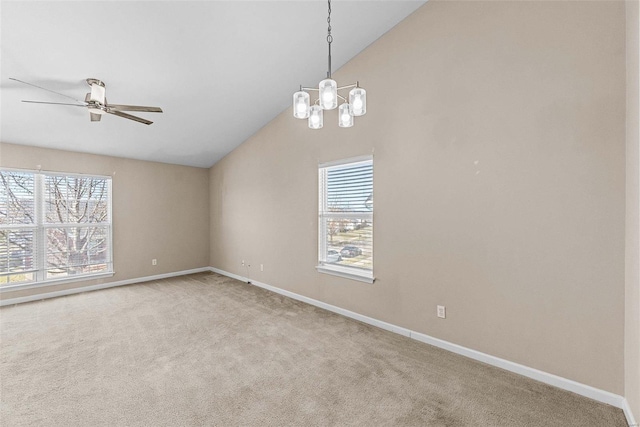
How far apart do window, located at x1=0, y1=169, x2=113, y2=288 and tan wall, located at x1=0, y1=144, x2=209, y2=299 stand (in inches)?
6.2

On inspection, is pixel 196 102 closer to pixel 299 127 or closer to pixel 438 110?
pixel 299 127

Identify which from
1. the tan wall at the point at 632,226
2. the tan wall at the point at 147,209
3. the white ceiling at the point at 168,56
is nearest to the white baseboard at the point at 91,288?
the tan wall at the point at 147,209

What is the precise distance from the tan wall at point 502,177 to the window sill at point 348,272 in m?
0.10

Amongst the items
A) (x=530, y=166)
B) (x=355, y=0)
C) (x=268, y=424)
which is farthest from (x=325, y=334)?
(x=355, y=0)

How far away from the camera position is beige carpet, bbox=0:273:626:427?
192 centimetres

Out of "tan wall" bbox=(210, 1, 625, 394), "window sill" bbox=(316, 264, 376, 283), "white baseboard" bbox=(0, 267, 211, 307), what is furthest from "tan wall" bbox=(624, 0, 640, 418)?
"white baseboard" bbox=(0, 267, 211, 307)

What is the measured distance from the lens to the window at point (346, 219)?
359cm

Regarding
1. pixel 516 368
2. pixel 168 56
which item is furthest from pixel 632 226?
pixel 168 56

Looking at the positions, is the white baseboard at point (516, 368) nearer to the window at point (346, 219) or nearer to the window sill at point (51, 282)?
the window at point (346, 219)

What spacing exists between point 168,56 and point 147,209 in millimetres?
3654

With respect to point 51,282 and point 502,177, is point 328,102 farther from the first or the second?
point 51,282

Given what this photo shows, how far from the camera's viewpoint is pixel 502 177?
2.49 metres

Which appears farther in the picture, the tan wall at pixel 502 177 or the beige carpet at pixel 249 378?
the tan wall at pixel 502 177

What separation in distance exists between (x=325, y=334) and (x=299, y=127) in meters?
2.99
